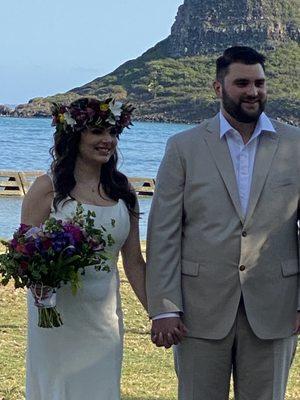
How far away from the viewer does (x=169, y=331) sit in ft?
14.8

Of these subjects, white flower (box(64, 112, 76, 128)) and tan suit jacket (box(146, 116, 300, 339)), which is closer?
tan suit jacket (box(146, 116, 300, 339))

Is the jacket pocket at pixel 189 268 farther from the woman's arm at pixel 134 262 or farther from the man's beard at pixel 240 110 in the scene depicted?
the man's beard at pixel 240 110

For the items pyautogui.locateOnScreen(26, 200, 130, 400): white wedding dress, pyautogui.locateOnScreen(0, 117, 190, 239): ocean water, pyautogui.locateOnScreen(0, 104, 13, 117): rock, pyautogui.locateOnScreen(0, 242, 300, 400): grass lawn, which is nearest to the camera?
pyautogui.locateOnScreen(26, 200, 130, 400): white wedding dress

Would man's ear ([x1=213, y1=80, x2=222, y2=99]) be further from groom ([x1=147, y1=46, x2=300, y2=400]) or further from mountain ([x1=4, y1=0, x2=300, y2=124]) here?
mountain ([x1=4, y1=0, x2=300, y2=124])

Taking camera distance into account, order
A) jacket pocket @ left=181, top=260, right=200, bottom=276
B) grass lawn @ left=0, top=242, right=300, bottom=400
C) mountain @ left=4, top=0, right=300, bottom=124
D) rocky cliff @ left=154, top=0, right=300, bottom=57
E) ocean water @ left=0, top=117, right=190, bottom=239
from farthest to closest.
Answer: rocky cliff @ left=154, top=0, right=300, bottom=57
mountain @ left=4, top=0, right=300, bottom=124
ocean water @ left=0, top=117, right=190, bottom=239
grass lawn @ left=0, top=242, right=300, bottom=400
jacket pocket @ left=181, top=260, right=200, bottom=276

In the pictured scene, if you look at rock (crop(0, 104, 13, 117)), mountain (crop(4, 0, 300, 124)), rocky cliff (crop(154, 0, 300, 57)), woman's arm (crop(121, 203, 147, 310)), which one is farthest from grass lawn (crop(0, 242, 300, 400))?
rock (crop(0, 104, 13, 117))

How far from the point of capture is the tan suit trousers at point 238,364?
4.54 meters

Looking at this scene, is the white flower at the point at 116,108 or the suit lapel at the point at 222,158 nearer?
the suit lapel at the point at 222,158

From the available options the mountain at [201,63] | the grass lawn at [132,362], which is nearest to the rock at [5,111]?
the mountain at [201,63]

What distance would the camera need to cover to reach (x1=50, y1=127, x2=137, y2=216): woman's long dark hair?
476cm

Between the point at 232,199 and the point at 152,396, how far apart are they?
249 cm

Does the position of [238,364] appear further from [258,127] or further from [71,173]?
[71,173]

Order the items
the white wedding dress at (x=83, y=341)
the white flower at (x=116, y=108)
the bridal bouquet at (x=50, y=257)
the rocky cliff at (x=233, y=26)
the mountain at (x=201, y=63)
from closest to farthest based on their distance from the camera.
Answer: the bridal bouquet at (x=50, y=257)
the white wedding dress at (x=83, y=341)
the white flower at (x=116, y=108)
the mountain at (x=201, y=63)
the rocky cliff at (x=233, y=26)

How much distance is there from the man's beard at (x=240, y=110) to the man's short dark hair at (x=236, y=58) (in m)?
0.10
